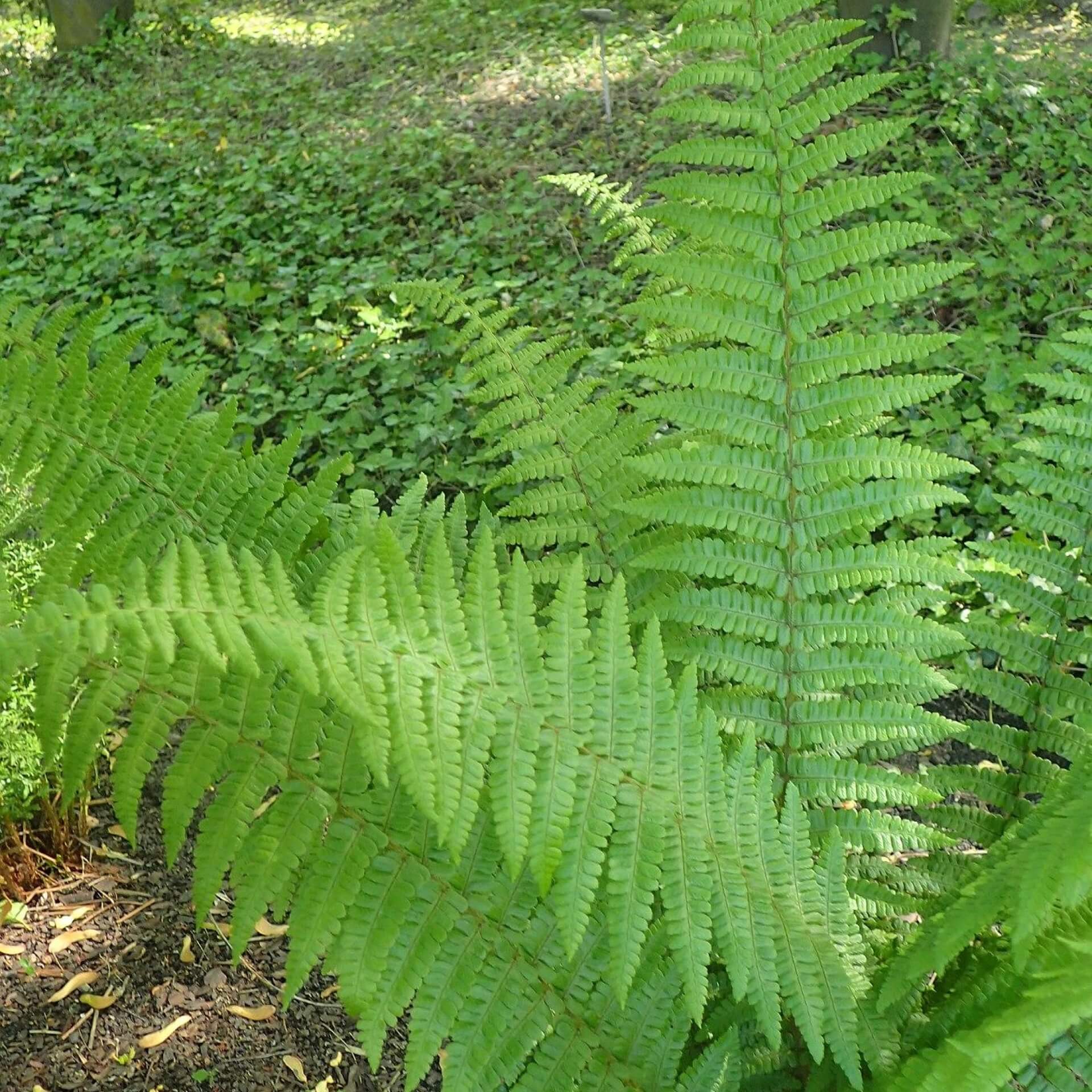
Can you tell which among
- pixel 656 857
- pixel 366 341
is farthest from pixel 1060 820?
pixel 366 341

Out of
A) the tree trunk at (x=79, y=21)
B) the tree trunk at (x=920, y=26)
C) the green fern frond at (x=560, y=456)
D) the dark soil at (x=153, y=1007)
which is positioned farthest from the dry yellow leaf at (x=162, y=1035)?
the tree trunk at (x=79, y=21)

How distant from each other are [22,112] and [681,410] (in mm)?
6659

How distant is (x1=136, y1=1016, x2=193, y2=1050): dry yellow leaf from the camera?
1858mm

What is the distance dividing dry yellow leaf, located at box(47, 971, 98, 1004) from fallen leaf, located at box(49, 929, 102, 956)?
68 millimetres

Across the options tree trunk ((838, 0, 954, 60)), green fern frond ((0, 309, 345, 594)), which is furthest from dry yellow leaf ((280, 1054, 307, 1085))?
tree trunk ((838, 0, 954, 60))

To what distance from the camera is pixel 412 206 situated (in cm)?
454

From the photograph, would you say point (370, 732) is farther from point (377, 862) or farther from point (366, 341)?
point (366, 341)

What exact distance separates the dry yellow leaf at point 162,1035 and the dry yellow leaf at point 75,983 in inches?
6.5

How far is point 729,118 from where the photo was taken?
53.6 inches

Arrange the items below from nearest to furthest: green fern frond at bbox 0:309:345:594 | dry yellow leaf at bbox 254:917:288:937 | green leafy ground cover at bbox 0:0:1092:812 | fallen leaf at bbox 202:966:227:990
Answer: green fern frond at bbox 0:309:345:594, fallen leaf at bbox 202:966:227:990, dry yellow leaf at bbox 254:917:288:937, green leafy ground cover at bbox 0:0:1092:812

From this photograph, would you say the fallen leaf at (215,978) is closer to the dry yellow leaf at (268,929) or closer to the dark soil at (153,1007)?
the dark soil at (153,1007)

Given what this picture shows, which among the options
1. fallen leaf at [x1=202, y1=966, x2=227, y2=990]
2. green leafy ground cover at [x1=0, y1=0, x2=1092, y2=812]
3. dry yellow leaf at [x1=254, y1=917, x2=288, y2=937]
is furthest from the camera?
green leafy ground cover at [x1=0, y1=0, x2=1092, y2=812]

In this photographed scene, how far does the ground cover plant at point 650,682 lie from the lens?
1005 mm

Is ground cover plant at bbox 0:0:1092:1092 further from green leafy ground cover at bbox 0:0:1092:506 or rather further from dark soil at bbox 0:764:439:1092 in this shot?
green leafy ground cover at bbox 0:0:1092:506
